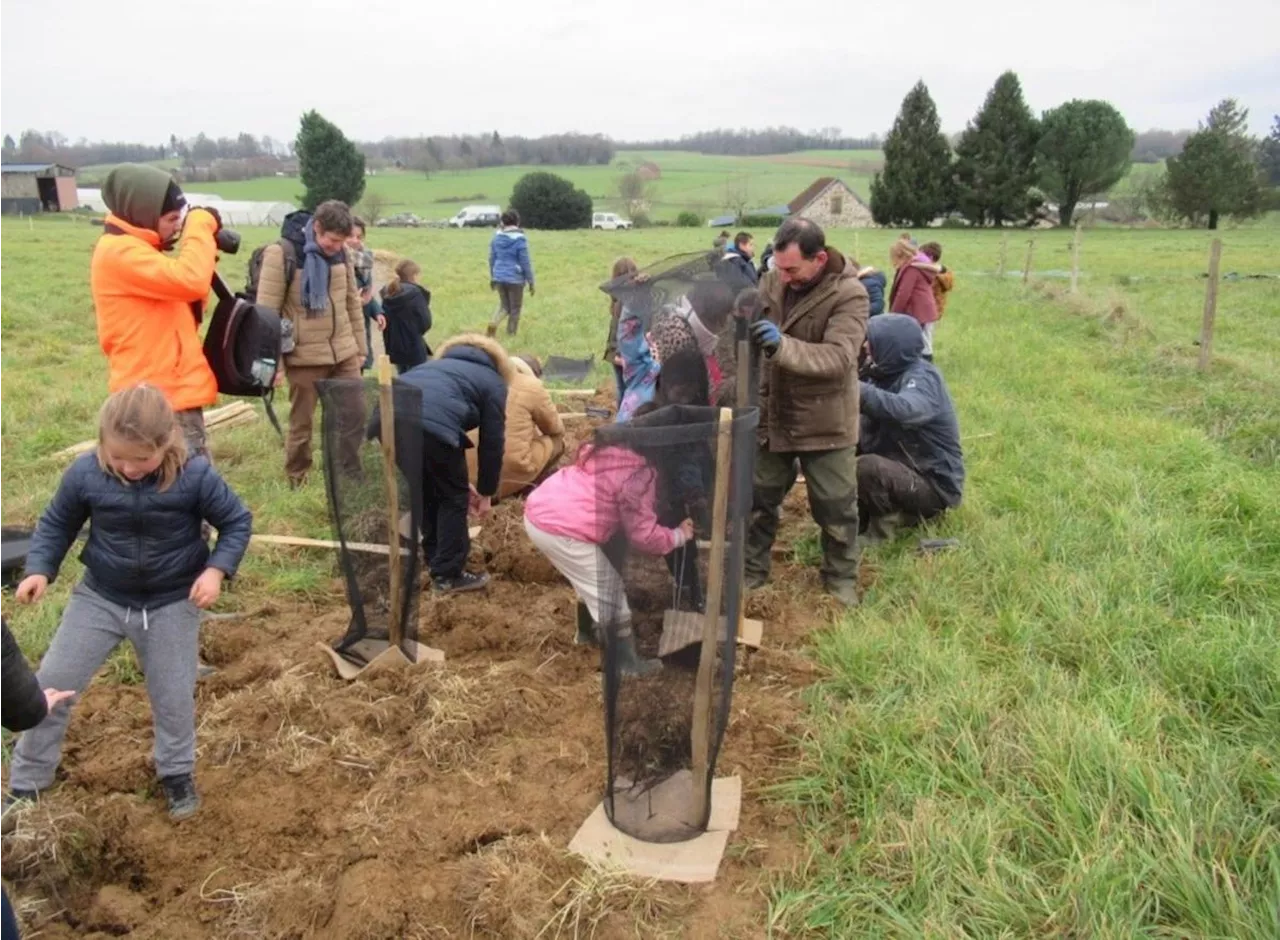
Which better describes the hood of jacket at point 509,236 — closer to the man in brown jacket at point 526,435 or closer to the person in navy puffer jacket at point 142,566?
the man in brown jacket at point 526,435

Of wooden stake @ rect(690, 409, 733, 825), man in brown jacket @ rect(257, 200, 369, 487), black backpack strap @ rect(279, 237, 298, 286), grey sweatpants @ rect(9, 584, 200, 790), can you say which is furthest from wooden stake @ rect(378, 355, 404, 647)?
black backpack strap @ rect(279, 237, 298, 286)

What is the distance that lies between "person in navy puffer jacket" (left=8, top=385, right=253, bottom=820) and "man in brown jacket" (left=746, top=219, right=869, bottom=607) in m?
2.08

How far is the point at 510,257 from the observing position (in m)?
12.0

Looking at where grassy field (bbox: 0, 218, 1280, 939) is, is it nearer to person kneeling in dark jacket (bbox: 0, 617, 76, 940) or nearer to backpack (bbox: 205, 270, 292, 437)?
backpack (bbox: 205, 270, 292, 437)

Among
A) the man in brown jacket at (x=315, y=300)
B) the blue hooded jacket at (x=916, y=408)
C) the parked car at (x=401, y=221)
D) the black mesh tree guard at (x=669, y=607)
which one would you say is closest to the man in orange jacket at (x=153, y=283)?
the man in brown jacket at (x=315, y=300)

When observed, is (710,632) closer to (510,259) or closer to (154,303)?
(154,303)

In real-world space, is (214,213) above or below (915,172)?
below

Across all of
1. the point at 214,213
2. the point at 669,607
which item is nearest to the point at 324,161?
the point at 214,213

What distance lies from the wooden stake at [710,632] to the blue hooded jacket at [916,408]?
2550 mm

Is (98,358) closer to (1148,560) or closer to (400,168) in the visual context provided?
(1148,560)

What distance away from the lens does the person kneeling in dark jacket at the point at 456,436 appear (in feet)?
13.7

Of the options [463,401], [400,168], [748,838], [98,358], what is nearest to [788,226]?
[463,401]

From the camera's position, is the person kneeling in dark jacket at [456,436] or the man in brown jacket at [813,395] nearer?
the man in brown jacket at [813,395]

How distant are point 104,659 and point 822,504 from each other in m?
2.96
